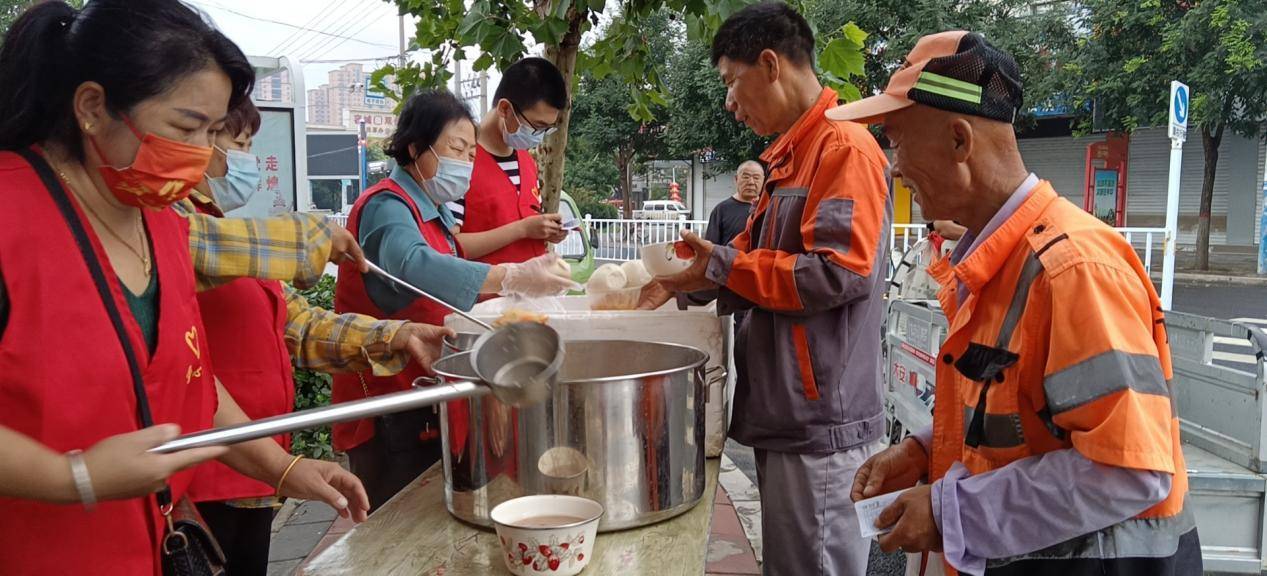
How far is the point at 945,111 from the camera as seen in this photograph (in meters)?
1.44

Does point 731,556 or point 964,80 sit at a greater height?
point 964,80

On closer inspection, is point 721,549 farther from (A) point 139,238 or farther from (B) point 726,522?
(A) point 139,238

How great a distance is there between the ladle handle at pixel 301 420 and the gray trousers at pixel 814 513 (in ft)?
4.42

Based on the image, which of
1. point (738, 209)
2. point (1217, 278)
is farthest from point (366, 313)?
point (1217, 278)

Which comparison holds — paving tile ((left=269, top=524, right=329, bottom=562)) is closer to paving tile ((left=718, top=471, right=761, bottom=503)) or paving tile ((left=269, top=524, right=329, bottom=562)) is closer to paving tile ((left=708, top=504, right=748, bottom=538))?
paving tile ((left=708, top=504, right=748, bottom=538))

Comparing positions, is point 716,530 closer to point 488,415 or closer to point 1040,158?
point 488,415

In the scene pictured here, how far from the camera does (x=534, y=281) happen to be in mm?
2623

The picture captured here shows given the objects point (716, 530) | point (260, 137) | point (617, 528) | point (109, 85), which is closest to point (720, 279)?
point (617, 528)

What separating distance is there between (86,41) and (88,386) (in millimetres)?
519

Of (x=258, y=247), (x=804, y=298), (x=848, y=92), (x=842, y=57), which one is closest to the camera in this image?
(x=258, y=247)

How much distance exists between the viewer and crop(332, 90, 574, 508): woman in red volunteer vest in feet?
8.25

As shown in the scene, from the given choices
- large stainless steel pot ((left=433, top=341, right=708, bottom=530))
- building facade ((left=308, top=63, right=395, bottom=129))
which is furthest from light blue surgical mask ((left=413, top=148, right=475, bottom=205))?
building facade ((left=308, top=63, right=395, bottom=129))

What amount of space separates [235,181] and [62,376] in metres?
1.17

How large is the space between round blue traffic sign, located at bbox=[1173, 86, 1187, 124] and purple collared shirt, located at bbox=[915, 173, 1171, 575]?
869 centimetres
